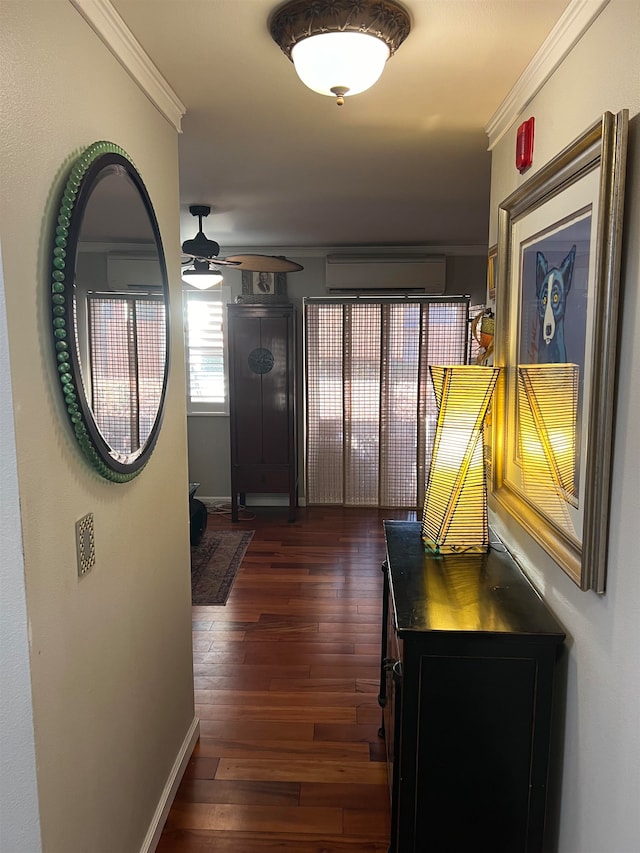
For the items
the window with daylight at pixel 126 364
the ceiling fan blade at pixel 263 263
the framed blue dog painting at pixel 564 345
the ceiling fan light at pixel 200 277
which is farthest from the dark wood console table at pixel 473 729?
the ceiling fan light at pixel 200 277

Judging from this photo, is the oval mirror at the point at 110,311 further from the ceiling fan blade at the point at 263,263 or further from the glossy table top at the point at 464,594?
the ceiling fan blade at the point at 263,263

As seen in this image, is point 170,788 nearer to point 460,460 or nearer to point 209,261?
point 460,460

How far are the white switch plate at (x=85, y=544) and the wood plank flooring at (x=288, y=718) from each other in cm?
113

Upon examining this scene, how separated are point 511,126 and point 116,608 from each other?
6.57ft

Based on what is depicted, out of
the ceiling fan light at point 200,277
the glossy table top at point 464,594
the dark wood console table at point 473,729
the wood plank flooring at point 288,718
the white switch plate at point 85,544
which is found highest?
the ceiling fan light at point 200,277

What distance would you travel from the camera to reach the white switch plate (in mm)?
1323

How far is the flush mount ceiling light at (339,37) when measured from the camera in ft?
4.63

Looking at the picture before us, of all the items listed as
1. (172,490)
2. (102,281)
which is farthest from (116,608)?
(102,281)

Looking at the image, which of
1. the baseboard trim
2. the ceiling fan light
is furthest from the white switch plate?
the ceiling fan light

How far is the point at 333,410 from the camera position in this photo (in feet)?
18.0

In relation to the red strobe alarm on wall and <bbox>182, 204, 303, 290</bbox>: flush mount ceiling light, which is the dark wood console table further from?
<bbox>182, 204, 303, 290</bbox>: flush mount ceiling light

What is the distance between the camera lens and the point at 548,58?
1625mm

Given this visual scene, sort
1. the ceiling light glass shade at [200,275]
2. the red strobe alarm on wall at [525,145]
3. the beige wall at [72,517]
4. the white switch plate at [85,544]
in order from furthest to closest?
the ceiling light glass shade at [200,275] < the red strobe alarm on wall at [525,145] < the white switch plate at [85,544] < the beige wall at [72,517]

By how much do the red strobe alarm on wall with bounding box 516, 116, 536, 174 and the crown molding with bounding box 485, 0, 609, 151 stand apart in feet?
0.26
